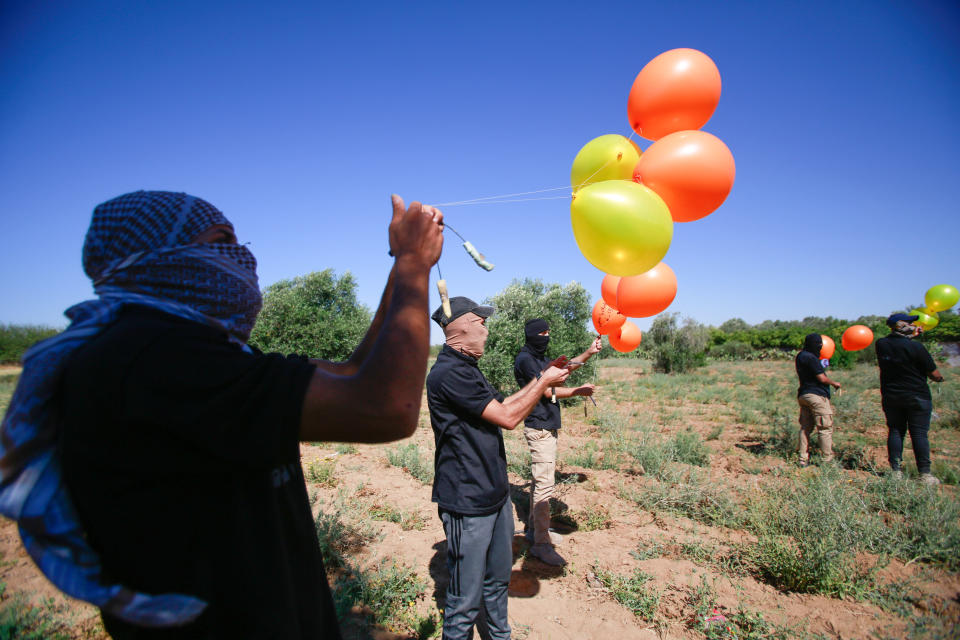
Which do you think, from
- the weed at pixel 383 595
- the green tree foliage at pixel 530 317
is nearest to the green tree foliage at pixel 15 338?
the green tree foliage at pixel 530 317

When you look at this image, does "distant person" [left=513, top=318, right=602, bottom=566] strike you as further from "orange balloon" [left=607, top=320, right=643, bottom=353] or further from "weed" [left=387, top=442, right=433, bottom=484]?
"weed" [left=387, top=442, right=433, bottom=484]

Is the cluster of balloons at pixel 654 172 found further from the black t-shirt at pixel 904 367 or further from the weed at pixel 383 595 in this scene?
the black t-shirt at pixel 904 367

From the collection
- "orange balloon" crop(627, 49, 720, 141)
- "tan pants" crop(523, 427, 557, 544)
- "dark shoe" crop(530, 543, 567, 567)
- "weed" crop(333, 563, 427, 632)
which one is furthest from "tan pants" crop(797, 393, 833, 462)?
"weed" crop(333, 563, 427, 632)

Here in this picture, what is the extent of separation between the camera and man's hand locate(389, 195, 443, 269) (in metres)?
1.20

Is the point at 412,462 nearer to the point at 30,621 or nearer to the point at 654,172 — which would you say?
the point at 30,621

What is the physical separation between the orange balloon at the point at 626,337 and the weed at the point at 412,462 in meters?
3.35

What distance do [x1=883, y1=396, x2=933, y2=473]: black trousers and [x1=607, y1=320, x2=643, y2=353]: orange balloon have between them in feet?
11.2

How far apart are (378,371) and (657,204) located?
2.24 metres

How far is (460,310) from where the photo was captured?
3.05 meters

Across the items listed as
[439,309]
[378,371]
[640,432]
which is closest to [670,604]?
[439,309]

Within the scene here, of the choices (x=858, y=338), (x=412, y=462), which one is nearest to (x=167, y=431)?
(x=412, y=462)

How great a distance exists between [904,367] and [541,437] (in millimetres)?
4958

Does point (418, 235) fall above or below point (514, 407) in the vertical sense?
above

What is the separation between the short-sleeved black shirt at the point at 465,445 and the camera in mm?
2646
